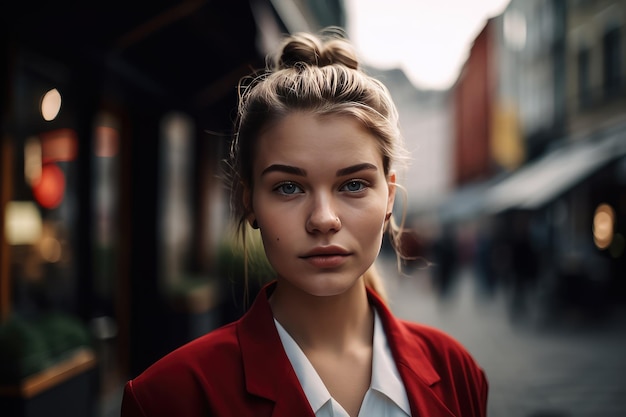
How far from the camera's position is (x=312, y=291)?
1503mm

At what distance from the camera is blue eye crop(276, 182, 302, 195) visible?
152 centimetres

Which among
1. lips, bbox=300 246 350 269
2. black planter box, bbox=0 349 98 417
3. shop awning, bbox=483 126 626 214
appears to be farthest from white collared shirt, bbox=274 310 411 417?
shop awning, bbox=483 126 626 214

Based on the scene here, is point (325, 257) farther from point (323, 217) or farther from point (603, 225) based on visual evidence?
point (603, 225)

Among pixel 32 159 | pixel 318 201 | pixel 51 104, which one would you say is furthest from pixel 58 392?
pixel 318 201

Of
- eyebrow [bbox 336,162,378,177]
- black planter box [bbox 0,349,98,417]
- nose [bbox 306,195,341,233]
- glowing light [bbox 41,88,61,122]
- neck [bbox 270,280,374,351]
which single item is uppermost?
glowing light [bbox 41,88,61,122]

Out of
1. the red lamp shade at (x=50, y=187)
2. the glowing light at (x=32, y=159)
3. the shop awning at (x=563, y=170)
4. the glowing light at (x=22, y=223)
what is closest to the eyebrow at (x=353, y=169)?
the glowing light at (x=22, y=223)

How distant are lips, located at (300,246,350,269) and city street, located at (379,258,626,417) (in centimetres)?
167

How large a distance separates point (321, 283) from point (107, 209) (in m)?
5.06

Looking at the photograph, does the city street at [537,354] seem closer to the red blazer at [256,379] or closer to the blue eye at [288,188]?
the red blazer at [256,379]

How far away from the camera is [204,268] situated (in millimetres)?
8109

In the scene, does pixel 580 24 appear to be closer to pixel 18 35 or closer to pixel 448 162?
pixel 18 35

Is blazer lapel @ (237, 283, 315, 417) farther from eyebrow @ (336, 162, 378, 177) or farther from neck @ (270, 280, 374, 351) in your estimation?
eyebrow @ (336, 162, 378, 177)

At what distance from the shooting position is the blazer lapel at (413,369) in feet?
4.99

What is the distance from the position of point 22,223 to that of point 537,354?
6.38 metres
